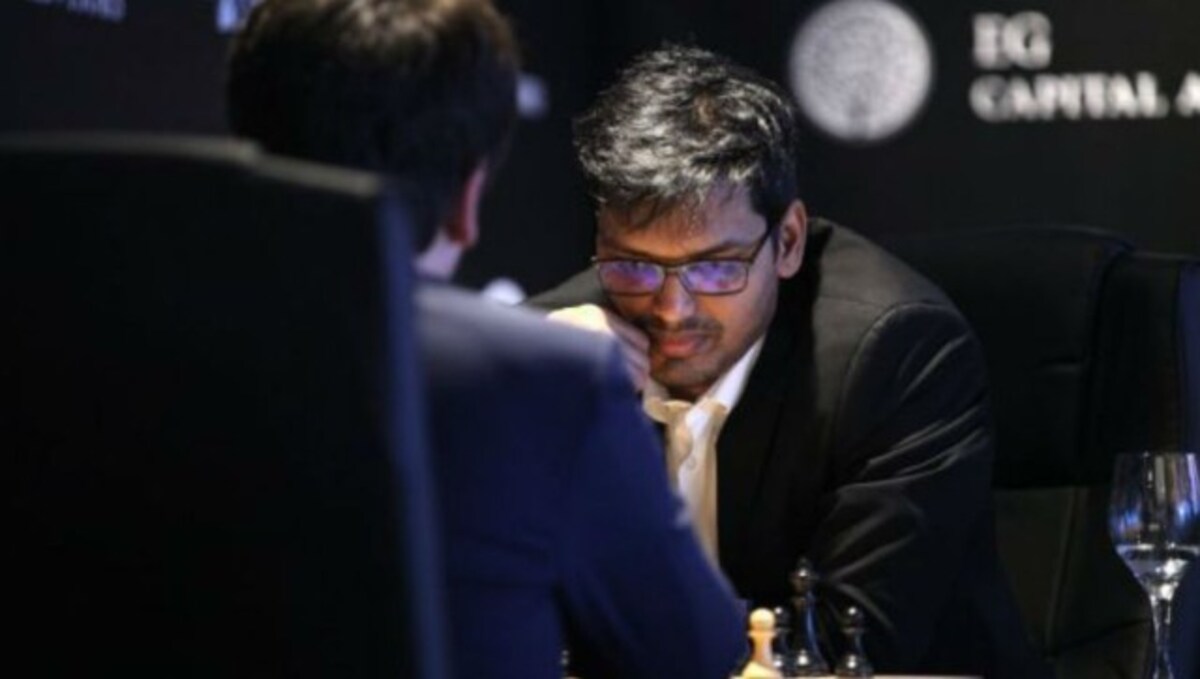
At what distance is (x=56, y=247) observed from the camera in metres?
1.39

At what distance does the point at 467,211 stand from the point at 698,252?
1.32m

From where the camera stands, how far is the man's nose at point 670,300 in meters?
2.95

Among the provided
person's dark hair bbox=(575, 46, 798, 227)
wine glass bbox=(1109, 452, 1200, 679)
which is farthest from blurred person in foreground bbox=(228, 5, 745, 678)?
person's dark hair bbox=(575, 46, 798, 227)

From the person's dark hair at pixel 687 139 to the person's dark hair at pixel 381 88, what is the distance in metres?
1.32

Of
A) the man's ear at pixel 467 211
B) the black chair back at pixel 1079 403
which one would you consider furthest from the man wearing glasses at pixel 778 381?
the man's ear at pixel 467 211

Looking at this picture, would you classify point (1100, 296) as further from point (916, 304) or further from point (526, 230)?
point (526, 230)

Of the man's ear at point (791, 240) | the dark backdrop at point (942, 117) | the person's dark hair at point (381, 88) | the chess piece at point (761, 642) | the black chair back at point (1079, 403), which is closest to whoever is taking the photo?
the person's dark hair at point (381, 88)

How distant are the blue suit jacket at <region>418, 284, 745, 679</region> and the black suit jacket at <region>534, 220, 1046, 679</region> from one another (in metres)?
1.12

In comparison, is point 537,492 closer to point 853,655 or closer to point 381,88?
point 381,88

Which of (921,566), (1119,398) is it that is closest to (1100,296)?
(1119,398)

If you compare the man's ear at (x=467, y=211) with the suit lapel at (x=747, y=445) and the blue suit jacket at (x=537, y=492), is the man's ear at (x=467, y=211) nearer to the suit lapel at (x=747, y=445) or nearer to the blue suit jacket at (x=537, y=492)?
the blue suit jacket at (x=537, y=492)

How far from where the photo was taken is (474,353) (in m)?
1.58

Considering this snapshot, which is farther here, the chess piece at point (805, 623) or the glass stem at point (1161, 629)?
the glass stem at point (1161, 629)

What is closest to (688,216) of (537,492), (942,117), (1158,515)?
(1158,515)
